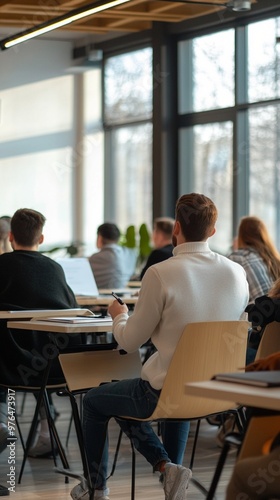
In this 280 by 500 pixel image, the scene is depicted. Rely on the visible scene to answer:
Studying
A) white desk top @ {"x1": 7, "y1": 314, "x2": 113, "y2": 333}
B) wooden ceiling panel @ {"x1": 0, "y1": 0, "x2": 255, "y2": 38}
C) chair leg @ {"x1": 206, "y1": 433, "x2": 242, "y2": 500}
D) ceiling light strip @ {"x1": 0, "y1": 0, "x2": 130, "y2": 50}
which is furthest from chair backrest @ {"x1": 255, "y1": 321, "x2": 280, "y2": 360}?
wooden ceiling panel @ {"x1": 0, "y1": 0, "x2": 255, "y2": 38}

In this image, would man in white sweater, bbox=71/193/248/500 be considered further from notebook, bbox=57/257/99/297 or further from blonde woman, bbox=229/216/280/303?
notebook, bbox=57/257/99/297

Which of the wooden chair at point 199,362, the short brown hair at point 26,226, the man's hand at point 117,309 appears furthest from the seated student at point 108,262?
the wooden chair at point 199,362

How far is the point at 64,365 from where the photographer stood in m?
4.04

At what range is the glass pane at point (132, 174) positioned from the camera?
11.0 m

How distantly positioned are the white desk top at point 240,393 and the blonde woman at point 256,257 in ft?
10.5

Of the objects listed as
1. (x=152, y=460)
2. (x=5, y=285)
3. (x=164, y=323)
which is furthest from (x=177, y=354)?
(x=5, y=285)

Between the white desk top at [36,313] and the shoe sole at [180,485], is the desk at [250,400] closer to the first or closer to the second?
the shoe sole at [180,485]

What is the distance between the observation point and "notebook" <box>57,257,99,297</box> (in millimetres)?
6188

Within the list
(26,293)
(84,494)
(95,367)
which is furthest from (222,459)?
(26,293)

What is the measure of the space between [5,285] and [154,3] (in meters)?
5.28

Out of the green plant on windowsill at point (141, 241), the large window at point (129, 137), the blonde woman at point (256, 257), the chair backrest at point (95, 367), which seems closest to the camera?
the chair backrest at point (95, 367)

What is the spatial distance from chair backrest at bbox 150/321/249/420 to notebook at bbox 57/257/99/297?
2.67 metres

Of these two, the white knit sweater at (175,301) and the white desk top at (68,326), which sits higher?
the white knit sweater at (175,301)

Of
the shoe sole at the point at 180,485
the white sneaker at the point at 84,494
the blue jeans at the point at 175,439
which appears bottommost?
the white sneaker at the point at 84,494
